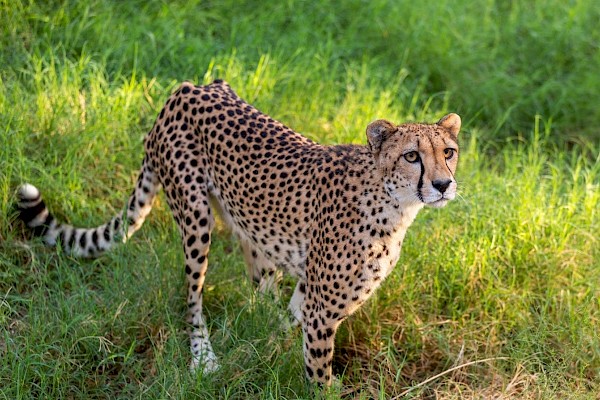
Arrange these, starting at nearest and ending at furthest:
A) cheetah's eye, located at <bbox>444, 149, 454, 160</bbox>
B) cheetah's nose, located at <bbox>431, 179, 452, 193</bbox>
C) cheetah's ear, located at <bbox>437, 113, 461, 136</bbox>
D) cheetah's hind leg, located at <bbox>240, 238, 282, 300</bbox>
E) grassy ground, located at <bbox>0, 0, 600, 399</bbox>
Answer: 1. cheetah's nose, located at <bbox>431, 179, 452, 193</bbox>
2. cheetah's eye, located at <bbox>444, 149, 454, 160</bbox>
3. cheetah's ear, located at <bbox>437, 113, 461, 136</bbox>
4. grassy ground, located at <bbox>0, 0, 600, 399</bbox>
5. cheetah's hind leg, located at <bbox>240, 238, 282, 300</bbox>

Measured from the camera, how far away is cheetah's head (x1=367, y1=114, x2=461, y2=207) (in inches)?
126

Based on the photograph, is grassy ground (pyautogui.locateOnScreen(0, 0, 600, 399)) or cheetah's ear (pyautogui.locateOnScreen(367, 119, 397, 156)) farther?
grassy ground (pyautogui.locateOnScreen(0, 0, 600, 399))

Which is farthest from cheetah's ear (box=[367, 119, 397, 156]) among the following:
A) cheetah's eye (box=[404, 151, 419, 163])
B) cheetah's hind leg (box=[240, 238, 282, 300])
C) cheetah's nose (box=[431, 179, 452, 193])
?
cheetah's hind leg (box=[240, 238, 282, 300])

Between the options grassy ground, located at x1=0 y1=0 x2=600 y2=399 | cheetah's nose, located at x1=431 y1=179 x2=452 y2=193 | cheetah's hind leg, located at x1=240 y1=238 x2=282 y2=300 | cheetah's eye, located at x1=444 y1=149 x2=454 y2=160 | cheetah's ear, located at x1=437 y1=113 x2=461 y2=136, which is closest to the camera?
cheetah's nose, located at x1=431 y1=179 x2=452 y2=193

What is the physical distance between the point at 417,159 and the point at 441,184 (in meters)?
0.14

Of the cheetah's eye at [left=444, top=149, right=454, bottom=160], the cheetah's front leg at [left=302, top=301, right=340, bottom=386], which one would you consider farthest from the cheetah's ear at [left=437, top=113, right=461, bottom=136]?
the cheetah's front leg at [left=302, top=301, right=340, bottom=386]

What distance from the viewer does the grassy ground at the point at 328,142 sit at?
3.68 m

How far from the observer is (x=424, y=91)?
582 cm

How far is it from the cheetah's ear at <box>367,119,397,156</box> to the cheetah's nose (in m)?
0.28

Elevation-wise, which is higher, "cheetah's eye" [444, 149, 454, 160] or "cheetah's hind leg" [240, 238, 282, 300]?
"cheetah's eye" [444, 149, 454, 160]

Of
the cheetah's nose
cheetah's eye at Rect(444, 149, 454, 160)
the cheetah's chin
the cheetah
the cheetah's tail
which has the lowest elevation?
the cheetah's tail

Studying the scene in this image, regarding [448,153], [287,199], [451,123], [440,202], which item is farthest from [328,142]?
[440,202]

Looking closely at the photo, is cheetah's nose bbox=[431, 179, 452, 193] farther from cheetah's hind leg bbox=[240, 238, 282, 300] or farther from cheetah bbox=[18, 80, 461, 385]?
cheetah's hind leg bbox=[240, 238, 282, 300]

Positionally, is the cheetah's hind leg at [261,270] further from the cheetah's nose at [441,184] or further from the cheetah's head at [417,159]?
the cheetah's nose at [441,184]
